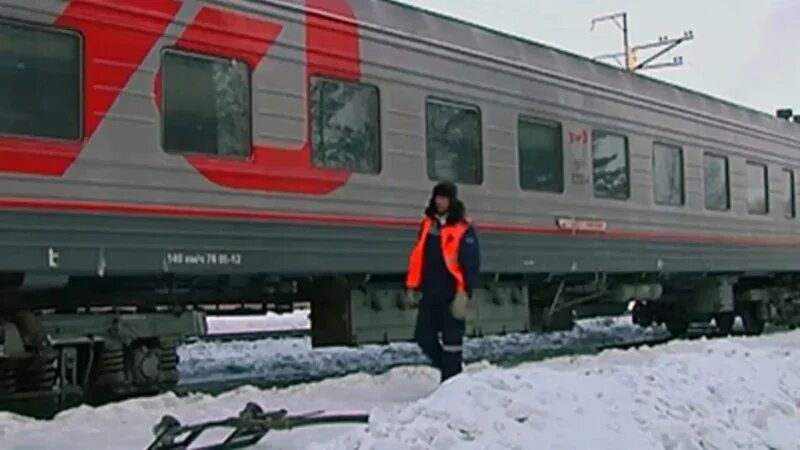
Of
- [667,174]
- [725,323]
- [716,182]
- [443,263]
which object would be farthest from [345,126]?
[725,323]

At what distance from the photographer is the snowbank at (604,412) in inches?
224

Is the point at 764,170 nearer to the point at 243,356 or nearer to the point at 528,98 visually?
the point at 528,98

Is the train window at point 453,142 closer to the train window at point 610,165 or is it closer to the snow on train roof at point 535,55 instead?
the snow on train roof at point 535,55

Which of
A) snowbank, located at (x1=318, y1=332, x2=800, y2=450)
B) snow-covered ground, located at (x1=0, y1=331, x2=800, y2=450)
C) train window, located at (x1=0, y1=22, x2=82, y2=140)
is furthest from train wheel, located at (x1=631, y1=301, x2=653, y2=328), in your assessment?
train window, located at (x1=0, y1=22, x2=82, y2=140)

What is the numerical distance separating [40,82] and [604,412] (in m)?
4.22

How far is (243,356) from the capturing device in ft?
45.4

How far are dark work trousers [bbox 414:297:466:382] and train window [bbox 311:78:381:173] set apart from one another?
188cm

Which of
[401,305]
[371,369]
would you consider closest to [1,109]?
[401,305]

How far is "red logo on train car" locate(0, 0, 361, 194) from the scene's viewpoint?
7.52 m

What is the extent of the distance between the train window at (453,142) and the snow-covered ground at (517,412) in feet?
7.71

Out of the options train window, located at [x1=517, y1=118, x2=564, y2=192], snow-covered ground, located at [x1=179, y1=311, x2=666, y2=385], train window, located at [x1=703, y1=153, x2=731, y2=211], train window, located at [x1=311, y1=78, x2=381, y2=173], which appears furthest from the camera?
train window, located at [x1=703, y1=153, x2=731, y2=211]

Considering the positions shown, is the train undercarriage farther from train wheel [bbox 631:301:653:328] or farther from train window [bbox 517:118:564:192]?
train wheel [bbox 631:301:653:328]

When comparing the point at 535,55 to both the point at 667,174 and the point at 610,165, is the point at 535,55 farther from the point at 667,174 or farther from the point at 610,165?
the point at 667,174

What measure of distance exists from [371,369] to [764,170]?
24.3 ft
